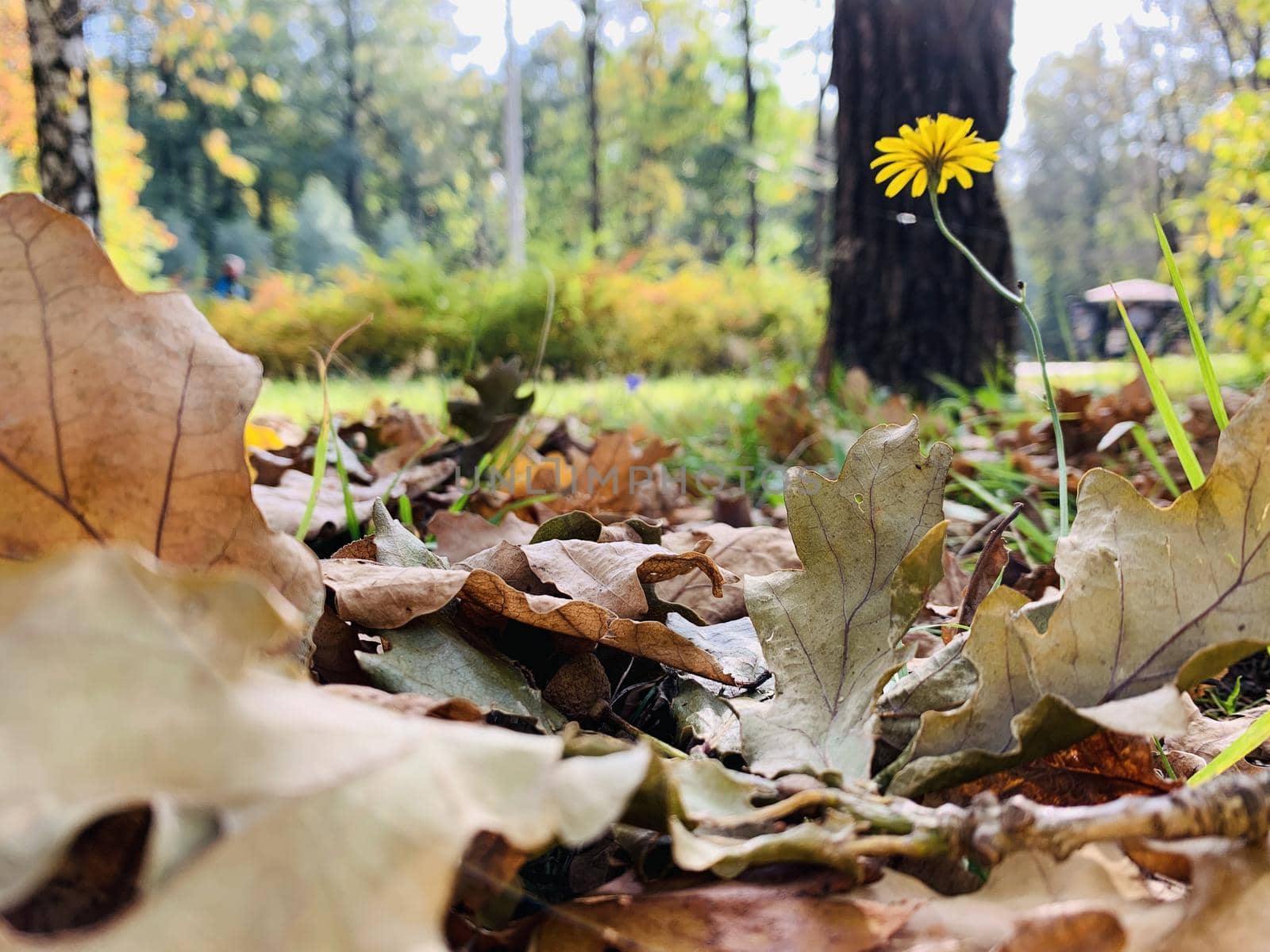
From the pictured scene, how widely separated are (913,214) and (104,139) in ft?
31.2

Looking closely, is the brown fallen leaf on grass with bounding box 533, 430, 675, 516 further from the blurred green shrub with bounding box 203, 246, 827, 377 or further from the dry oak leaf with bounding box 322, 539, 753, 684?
the blurred green shrub with bounding box 203, 246, 827, 377

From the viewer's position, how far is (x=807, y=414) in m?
2.28

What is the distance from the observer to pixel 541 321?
8828 millimetres

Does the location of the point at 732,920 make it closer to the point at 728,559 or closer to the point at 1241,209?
the point at 728,559

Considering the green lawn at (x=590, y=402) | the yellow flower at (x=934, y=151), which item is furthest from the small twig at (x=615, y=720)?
the green lawn at (x=590, y=402)

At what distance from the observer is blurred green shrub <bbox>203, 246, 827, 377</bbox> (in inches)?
316

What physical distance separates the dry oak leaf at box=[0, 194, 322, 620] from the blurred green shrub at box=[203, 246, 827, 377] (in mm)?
6345

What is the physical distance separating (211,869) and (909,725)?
34 centimetres

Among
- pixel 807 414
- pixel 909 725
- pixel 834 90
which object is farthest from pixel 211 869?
pixel 834 90

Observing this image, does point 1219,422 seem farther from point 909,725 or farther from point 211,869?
point 211,869

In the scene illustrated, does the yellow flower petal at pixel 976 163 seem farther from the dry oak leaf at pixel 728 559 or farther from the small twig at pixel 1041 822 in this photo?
the small twig at pixel 1041 822

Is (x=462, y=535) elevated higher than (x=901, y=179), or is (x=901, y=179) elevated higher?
(x=901, y=179)

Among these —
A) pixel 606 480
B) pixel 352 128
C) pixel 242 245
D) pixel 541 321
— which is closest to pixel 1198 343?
pixel 606 480

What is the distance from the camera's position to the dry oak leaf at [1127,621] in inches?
16.0
